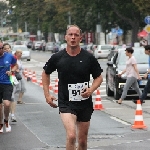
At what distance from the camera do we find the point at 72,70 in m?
8.66

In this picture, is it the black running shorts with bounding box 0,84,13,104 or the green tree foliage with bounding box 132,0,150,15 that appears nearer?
the black running shorts with bounding box 0,84,13,104

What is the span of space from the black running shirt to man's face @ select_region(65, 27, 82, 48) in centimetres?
16

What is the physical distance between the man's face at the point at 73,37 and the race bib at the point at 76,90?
479mm

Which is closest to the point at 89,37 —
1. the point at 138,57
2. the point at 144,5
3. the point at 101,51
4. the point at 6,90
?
the point at 101,51

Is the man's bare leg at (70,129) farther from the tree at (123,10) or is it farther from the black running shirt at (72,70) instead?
the tree at (123,10)

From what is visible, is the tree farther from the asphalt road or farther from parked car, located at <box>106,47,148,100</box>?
the asphalt road

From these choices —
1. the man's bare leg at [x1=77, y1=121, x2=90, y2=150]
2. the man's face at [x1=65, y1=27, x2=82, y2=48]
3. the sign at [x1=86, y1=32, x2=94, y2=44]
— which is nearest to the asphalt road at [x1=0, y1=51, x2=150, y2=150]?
the man's bare leg at [x1=77, y1=121, x2=90, y2=150]

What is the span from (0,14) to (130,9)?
123m

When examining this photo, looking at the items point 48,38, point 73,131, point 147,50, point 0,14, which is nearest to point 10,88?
point 73,131

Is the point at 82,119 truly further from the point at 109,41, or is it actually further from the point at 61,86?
the point at 109,41

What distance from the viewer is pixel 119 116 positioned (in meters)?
16.8

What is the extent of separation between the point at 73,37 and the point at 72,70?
40cm

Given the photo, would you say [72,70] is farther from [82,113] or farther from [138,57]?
[138,57]

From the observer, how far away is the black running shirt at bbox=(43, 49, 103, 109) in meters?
8.68
